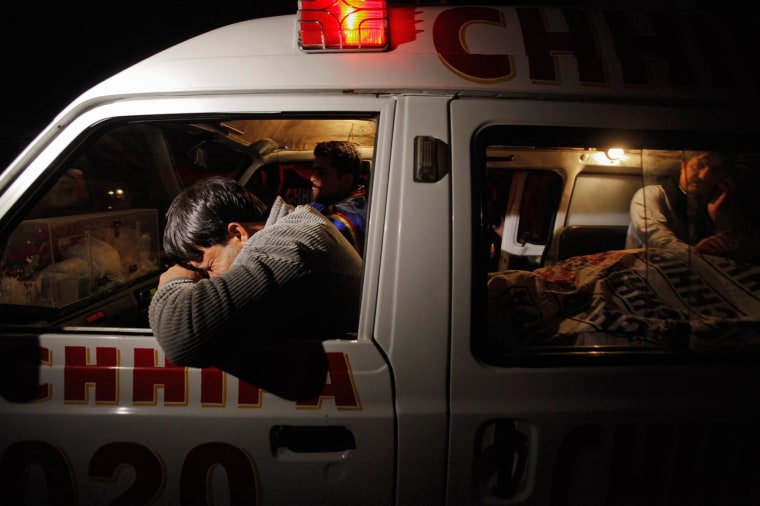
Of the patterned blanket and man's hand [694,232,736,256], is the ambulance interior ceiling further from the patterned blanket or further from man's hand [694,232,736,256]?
man's hand [694,232,736,256]

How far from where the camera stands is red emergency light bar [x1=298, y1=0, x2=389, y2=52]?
51.5 inches

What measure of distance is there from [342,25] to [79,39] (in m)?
12.7

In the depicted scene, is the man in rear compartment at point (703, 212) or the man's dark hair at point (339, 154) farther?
the man's dark hair at point (339, 154)

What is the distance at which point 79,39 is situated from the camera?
34.1ft

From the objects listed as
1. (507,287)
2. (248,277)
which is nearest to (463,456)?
(507,287)

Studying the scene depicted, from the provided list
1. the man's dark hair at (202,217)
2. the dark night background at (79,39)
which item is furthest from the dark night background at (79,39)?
the man's dark hair at (202,217)

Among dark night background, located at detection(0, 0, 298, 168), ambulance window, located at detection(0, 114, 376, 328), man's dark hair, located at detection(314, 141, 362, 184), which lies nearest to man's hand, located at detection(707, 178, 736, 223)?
ambulance window, located at detection(0, 114, 376, 328)

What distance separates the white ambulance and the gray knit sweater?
77mm

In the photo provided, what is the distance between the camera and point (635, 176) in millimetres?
3174

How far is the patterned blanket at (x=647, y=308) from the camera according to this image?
138 cm

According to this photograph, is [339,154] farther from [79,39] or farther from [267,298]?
[79,39]

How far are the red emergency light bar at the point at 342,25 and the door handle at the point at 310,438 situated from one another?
1191mm

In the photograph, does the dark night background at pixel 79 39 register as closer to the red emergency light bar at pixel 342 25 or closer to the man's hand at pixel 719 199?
the red emergency light bar at pixel 342 25

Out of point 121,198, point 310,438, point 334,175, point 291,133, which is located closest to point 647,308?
point 310,438
